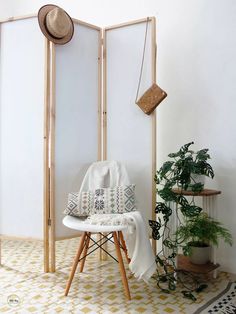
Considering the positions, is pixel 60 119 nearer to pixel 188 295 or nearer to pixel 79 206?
pixel 79 206

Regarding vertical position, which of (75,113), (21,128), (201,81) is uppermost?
(201,81)

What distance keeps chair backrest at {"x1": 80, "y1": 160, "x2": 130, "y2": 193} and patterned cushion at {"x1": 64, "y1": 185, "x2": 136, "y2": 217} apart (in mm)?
126

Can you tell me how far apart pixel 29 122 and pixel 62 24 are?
2.66 ft

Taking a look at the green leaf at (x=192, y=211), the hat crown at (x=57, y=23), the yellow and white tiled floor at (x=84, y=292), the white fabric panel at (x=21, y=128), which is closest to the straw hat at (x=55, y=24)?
the hat crown at (x=57, y=23)

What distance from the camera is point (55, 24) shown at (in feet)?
8.20

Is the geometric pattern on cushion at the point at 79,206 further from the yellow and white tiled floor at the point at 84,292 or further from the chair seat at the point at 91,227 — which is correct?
the yellow and white tiled floor at the point at 84,292

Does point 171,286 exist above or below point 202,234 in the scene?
below

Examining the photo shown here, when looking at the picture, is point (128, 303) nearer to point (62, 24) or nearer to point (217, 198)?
point (217, 198)

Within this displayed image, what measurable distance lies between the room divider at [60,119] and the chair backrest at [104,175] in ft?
0.46

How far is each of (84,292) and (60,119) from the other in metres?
1.31

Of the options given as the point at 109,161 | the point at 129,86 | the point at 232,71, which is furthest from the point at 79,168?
the point at 232,71

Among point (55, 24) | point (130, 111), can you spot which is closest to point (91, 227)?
point (130, 111)

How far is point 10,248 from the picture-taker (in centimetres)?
329

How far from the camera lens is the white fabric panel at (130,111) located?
271 centimetres
